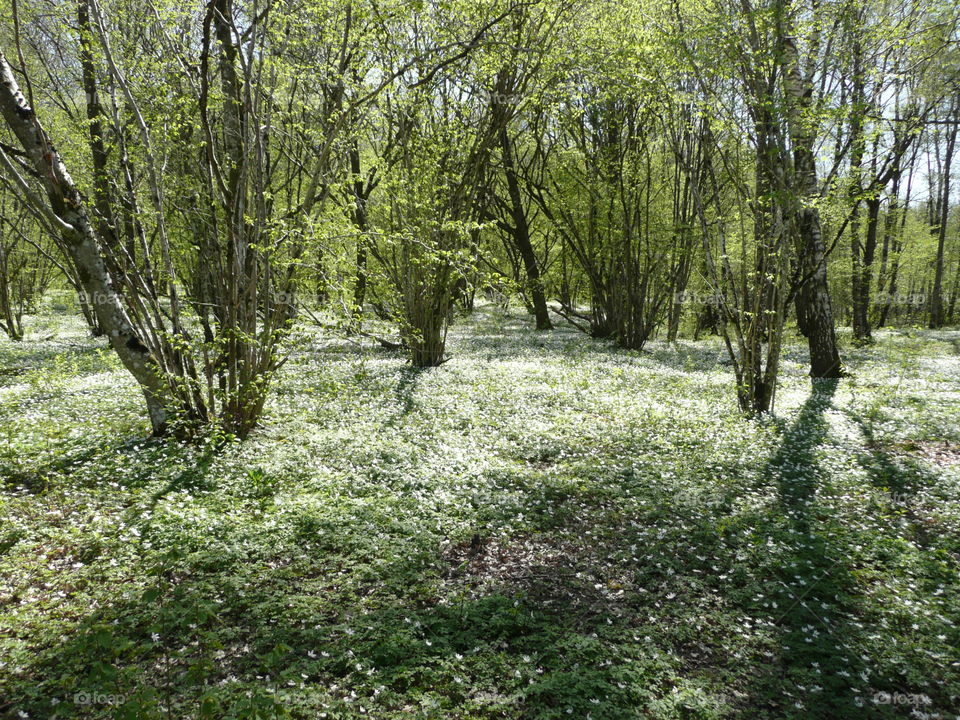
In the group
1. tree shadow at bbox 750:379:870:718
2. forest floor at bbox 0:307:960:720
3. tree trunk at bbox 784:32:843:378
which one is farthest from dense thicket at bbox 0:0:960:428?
tree shadow at bbox 750:379:870:718

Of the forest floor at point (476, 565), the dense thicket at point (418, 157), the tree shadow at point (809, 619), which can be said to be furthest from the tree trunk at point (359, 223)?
the tree shadow at point (809, 619)

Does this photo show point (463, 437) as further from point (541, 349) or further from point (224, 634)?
point (541, 349)

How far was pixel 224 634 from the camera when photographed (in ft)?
15.4

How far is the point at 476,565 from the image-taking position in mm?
6176

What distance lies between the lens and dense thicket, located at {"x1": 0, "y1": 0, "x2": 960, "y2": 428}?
8.58 metres

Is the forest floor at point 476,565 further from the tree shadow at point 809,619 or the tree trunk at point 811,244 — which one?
the tree trunk at point 811,244

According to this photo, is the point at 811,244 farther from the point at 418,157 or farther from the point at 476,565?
the point at 476,565

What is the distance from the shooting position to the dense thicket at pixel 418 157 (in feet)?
28.1

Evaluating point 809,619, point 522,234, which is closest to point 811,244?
point 809,619

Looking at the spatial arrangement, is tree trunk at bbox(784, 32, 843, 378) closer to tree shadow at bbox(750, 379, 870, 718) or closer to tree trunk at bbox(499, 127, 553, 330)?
tree shadow at bbox(750, 379, 870, 718)

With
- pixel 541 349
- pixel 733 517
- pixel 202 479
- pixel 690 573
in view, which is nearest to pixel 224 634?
pixel 202 479

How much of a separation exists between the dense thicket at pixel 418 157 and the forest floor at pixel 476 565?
2.02m

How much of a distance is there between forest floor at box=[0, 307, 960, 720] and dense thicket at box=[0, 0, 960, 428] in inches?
79.6

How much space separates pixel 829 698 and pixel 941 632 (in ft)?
5.35
